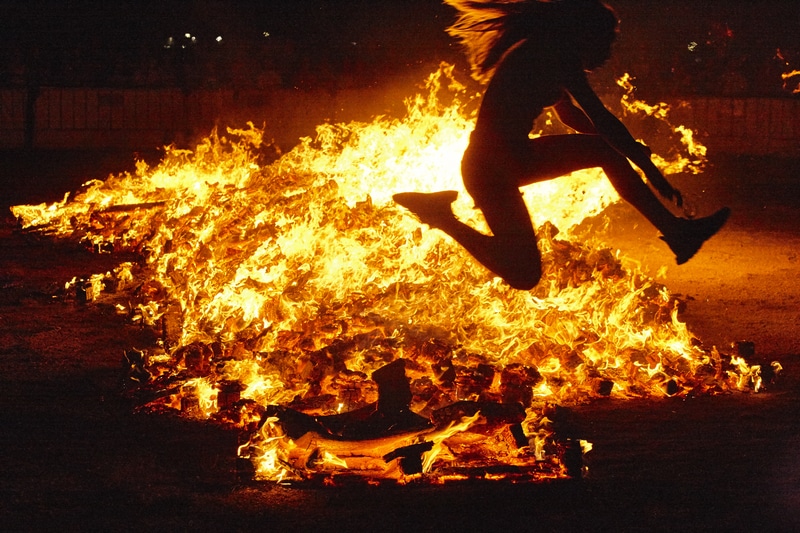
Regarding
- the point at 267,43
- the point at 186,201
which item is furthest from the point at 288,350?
the point at 267,43

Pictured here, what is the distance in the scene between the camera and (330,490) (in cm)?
410

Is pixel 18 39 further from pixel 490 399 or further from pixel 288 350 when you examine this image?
pixel 490 399

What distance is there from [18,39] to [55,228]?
9.26 metres

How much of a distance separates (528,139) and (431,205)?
619 mm

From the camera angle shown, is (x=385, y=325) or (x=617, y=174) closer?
(x=617, y=174)

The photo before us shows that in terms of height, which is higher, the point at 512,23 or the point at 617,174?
the point at 512,23

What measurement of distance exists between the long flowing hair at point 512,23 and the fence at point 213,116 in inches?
451

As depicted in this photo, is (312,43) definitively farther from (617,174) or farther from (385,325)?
(617,174)

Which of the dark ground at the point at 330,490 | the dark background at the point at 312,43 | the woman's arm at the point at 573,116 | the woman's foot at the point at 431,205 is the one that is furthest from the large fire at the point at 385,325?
the dark background at the point at 312,43

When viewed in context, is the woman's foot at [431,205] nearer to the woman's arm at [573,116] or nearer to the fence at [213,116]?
the woman's arm at [573,116]

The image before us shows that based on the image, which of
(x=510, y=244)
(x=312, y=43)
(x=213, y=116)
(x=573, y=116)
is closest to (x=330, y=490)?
(x=510, y=244)

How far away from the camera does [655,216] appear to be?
15.0 ft

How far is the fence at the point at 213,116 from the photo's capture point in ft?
51.0

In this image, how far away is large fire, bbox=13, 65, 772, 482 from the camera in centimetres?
444
